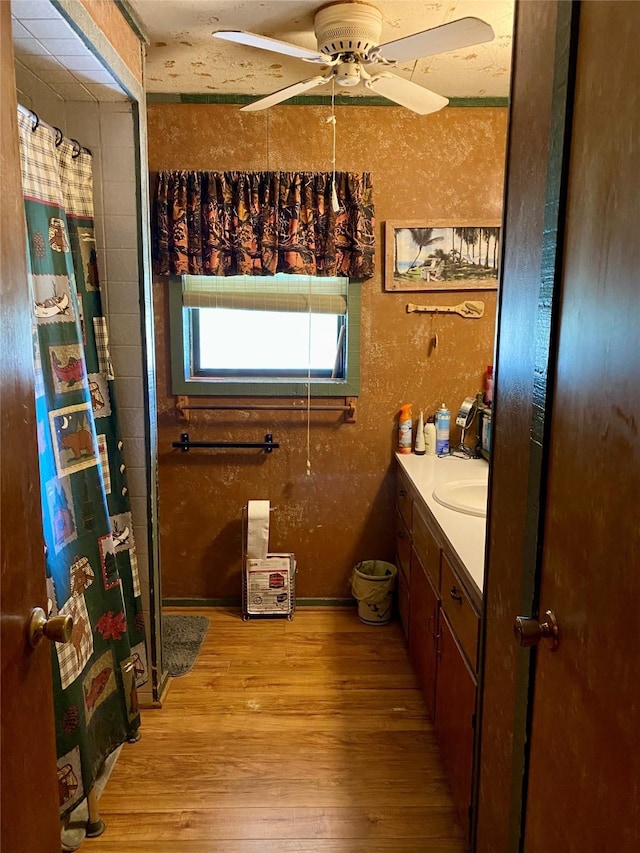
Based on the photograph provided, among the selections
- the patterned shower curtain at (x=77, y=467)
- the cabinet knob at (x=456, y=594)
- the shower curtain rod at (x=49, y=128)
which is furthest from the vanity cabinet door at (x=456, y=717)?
the shower curtain rod at (x=49, y=128)

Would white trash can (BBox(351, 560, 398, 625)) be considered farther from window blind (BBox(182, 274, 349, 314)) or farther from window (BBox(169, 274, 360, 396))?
window blind (BBox(182, 274, 349, 314))

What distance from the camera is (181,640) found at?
3.01 meters

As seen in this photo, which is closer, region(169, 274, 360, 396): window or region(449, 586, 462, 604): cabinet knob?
region(449, 586, 462, 604): cabinet knob

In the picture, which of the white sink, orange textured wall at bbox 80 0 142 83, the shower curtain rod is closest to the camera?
the shower curtain rod

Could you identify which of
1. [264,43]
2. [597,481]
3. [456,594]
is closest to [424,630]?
[456,594]

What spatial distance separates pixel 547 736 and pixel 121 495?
171 centimetres

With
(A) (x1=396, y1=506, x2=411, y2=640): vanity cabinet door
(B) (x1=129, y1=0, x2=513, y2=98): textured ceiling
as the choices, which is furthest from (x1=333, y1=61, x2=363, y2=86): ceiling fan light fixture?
(A) (x1=396, y1=506, x2=411, y2=640): vanity cabinet door

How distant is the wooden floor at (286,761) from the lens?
6.26ft

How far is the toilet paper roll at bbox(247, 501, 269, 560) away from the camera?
3.10 m

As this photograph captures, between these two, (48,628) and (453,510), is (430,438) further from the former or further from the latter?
(48,628)

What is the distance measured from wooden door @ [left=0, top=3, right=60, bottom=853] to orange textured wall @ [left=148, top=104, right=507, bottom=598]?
2.11m

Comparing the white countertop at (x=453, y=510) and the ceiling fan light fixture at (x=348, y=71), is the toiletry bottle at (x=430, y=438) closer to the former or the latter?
the white countertop at (x=453, y=510)

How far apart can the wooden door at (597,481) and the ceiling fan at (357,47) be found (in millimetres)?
1043

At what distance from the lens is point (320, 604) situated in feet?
11.0
